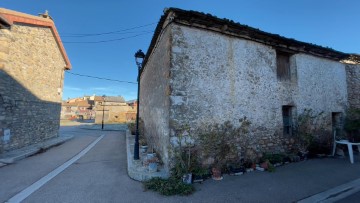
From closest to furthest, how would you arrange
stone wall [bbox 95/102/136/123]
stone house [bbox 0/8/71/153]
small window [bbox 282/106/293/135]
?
small window [bbox 282/106/293/135] → stone house [bbox 0/8/71/153] → stone wall [bbox 95/102/136/123]

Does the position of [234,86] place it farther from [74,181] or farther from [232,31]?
[74,181]

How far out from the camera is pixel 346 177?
5.25 metres

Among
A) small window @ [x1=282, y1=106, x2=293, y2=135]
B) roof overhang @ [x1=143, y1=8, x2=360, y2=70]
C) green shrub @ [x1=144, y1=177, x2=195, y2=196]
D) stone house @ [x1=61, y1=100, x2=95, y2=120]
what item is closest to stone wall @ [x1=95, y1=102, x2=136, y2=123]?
roof overhang @ [x1=143, y1=8, x2=360, y2=70]

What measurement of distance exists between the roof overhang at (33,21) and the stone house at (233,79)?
5777 mm

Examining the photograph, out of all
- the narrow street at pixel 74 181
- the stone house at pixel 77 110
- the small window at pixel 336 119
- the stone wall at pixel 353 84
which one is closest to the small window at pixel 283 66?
the small window at pixel 336 119

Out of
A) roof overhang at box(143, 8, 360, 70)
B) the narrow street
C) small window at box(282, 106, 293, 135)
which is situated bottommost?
the narrow street

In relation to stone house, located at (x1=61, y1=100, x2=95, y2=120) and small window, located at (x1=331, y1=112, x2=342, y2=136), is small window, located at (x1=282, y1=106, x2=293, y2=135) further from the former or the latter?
stone house, located at (x1=61, y1=100, x2=95, y2=120)

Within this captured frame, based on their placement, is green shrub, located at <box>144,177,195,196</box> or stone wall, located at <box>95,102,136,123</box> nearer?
green shrub, located at <box>144,177,195,196</box>

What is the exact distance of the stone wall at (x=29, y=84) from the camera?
26.2 feet

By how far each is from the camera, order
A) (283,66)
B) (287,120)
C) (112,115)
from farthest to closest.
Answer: (112,115), (283,66), (287,120)

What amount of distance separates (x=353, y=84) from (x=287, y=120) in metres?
5.43

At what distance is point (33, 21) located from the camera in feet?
32.9

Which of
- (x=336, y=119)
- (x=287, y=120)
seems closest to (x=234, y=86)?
(x=287, y=120)

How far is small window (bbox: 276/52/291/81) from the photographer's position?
755 cm
